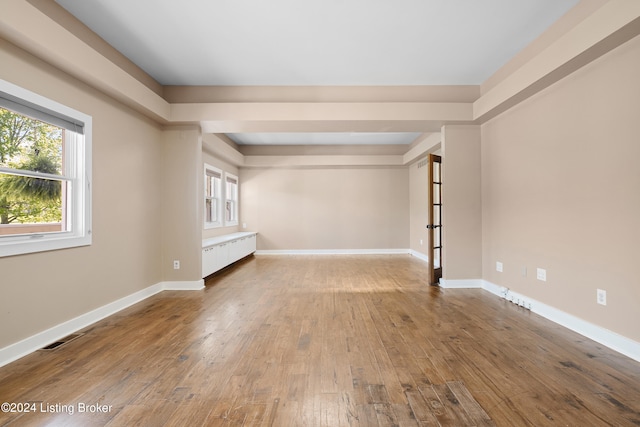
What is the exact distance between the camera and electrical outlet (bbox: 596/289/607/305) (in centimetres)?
Answer: 259

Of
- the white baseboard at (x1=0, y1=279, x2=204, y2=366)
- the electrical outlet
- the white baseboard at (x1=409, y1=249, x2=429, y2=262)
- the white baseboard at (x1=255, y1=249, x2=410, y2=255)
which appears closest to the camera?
the white baseboard at (x1=0, y1=279, x2=204, y2=366)

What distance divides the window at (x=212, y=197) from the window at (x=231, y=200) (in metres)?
0.41

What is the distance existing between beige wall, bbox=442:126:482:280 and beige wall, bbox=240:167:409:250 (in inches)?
143

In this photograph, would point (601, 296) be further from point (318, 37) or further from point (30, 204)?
point (30, 204)

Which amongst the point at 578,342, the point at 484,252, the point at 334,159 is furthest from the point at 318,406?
the point at 334,159

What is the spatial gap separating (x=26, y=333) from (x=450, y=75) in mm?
5162

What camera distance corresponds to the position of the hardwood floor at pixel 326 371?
1.65 metres

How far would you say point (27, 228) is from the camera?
2521 millimetres

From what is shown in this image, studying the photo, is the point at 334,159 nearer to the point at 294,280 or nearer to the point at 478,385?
the point at 294,280

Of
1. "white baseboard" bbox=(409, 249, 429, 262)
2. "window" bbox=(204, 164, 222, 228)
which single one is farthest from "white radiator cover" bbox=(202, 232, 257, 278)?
"white baseboard" bbox=(409, 249, 429, 262)

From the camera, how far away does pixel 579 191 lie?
284 cm

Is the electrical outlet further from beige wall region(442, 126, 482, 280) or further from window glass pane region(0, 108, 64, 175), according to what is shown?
window glass pane region(0, 108, 64, 175)

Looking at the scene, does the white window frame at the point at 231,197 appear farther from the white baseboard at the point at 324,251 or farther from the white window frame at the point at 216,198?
the white baseboard at the point at 324,251

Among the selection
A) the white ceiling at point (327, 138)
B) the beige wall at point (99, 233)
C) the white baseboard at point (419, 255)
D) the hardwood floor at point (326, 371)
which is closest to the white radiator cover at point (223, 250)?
the beige wall at point (99, 233)
